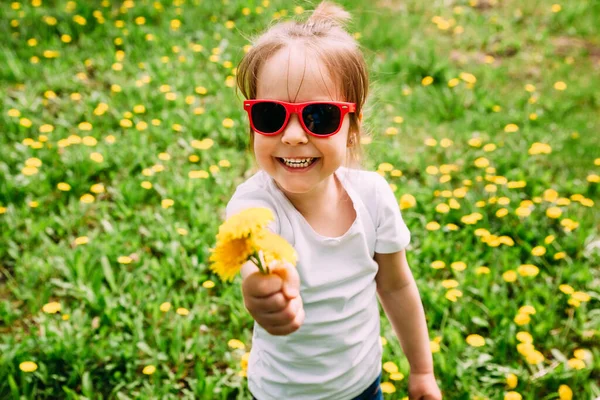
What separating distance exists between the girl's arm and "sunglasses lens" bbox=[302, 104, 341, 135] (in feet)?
1.27

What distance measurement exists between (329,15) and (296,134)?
0.42 m

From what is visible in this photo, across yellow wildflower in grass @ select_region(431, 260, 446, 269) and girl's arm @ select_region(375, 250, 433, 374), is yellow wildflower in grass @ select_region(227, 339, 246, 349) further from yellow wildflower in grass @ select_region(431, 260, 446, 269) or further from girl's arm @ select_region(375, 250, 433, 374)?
yellow wildflower in grass @ select_region(431, 260, 446, 269)

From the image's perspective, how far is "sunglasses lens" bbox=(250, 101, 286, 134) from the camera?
3.91 ft

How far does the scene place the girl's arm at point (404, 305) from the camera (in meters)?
1.48

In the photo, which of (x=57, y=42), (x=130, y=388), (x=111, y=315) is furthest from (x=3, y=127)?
(x=130, y=388)

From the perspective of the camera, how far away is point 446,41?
4.90m

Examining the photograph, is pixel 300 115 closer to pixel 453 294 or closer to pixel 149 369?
pixel 149 369

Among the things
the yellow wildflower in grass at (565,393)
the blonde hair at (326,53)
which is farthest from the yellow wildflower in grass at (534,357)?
the blonde hair at (326,53)

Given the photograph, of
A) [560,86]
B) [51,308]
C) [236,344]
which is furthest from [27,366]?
[560,86]

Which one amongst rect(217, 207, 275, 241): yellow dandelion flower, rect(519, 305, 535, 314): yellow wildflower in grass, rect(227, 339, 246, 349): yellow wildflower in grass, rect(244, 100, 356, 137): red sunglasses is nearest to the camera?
rect(217, 207, 275, 241): yellow dandelion flower

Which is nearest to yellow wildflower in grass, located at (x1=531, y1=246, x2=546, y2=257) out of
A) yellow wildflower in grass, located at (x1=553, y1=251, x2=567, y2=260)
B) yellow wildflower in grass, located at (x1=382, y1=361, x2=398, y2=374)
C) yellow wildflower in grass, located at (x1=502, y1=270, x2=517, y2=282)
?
yellow wildflower in grass, located at (x1=553, y1=251, x2=567, y2=260)

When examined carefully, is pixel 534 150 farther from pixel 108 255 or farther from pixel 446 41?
pixel 108 255

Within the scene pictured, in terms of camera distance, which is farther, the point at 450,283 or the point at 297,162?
the point at 450,283

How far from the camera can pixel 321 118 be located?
1.21 metres
